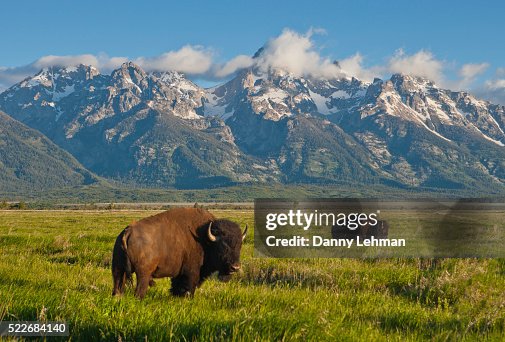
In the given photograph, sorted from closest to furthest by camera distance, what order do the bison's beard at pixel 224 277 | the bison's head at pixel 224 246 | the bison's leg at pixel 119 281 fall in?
the bison's leg at pixel 119 281 → the bison's head at pixel 224 246 → the bison's beard at pixel 224 277

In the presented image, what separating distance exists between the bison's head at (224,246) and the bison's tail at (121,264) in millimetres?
2027

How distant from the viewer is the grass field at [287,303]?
6.84 m

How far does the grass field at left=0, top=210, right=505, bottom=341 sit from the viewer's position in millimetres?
6836

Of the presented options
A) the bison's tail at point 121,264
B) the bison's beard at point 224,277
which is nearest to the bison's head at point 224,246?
the bison's beard at point 224,277

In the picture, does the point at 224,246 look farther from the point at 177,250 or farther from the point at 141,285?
the point at 141,285

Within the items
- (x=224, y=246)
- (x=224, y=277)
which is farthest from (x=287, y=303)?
(x=224, y=277)

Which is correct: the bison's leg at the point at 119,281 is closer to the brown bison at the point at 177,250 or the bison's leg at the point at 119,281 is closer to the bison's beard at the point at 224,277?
the brown bison at the point at 177,250

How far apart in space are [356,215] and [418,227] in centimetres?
513

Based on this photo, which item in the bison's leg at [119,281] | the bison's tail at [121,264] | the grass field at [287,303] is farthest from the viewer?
the bison's leg at [119,281]

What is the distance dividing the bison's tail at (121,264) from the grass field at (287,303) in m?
0.44

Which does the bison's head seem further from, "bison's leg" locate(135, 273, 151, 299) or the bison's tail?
the bison's tail

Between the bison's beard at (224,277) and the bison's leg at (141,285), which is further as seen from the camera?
the bison's beard at (224,277)

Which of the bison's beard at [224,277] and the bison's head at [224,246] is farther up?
the bison's head at [224,246]

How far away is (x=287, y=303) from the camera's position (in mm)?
10344
